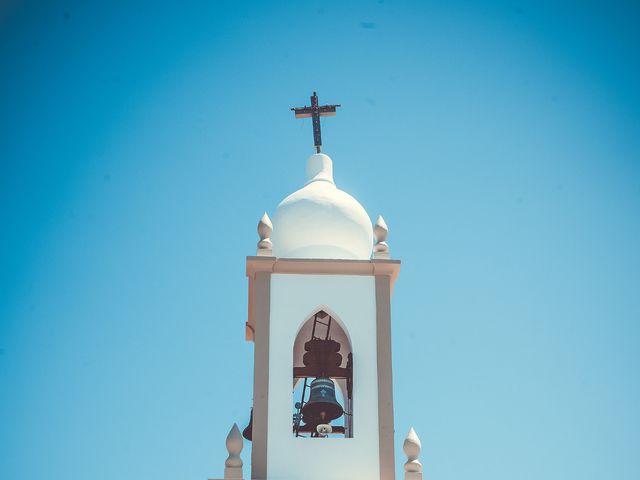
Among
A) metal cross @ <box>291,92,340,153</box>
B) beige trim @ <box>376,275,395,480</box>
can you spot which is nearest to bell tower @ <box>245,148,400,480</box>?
beige trim @ <box>376,275,395,480</box>

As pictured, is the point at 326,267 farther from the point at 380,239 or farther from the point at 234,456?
the point at 234,456

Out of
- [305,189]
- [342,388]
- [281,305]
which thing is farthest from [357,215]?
[342,388]

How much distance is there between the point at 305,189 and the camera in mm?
12898

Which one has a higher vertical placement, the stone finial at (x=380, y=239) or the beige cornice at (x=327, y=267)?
the stone finial at (x=380, y=239)

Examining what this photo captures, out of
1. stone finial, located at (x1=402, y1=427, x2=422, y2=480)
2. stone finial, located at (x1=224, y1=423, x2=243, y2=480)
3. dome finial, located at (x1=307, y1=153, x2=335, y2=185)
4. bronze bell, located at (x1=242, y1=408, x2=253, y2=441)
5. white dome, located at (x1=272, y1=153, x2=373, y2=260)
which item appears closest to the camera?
stone finial, located at (x1=224, y1=423, x2=243, y2=480)

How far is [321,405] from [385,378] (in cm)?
94

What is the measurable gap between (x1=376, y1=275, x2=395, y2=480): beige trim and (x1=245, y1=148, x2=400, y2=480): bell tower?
1cm

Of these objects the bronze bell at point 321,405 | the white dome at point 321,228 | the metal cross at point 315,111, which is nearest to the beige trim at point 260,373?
the white dome at point 321,228

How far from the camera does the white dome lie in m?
12.4

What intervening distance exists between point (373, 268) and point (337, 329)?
1577 millimetres

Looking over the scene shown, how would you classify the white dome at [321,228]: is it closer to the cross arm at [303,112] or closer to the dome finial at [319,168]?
the dome finial at [319,168]

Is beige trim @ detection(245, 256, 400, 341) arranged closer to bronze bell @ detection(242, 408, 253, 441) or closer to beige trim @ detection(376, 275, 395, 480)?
beige trim @ detection(376, 275, 395, 480)

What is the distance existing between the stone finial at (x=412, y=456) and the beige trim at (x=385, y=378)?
0.79ft

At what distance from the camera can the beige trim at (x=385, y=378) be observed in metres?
11.1
